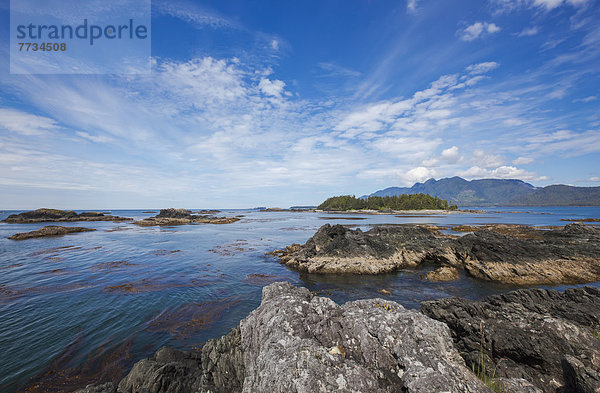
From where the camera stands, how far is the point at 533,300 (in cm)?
1020

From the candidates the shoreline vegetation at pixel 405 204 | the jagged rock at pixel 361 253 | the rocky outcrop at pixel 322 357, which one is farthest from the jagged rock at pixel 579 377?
the shoreline vegetation at pixel 405 204

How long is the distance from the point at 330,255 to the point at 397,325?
18683 millimetres

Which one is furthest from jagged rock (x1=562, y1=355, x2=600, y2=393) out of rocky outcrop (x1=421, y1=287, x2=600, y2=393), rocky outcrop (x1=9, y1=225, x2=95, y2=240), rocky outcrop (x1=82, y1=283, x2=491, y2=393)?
rocky outcrop (x1=9, y1=225, x2=95, y2=240)

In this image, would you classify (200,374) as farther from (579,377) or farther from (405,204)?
(405,204)

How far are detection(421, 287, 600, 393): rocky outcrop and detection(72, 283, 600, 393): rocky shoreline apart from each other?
2 centimetres

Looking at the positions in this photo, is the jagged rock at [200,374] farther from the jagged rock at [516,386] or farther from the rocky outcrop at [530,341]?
the rocky outcrop at [530,341]

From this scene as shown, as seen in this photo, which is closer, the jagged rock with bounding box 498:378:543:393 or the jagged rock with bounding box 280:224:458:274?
the jagged rock with bounding box 498:378:543:393

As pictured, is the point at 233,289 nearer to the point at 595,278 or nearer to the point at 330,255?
the point at 330,255

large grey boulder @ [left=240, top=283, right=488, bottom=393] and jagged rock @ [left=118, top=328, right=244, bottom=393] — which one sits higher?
large grey boulder @ [left=240, top=283, right=488, bottom=393]

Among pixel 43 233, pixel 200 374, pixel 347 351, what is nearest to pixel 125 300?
pixel 200 374

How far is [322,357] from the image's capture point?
470 centimetres

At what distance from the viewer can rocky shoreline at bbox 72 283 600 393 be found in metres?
4.43

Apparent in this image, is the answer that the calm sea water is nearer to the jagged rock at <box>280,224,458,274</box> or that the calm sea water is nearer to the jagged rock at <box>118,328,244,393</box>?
the jagged rock at <box>280,224,458,274</box>

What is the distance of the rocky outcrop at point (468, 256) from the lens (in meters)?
19.6
